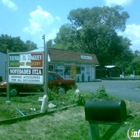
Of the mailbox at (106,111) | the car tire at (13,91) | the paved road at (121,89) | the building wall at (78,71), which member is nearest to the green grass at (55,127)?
the mailbox at (106,111)

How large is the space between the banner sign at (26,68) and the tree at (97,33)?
4974cm

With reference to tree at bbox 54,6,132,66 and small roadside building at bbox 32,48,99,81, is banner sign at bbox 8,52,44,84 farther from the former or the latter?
tree at bbox 54,6,132,66

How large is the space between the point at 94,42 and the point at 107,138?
61046 mm

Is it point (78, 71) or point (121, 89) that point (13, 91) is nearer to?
point (121, 89)

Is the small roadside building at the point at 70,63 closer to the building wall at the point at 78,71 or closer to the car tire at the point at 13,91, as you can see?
the building wall at the point at 78,71

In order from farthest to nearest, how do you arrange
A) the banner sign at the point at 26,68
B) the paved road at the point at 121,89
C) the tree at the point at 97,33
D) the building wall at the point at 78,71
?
1. the tree at the point at 97,33
2. the building wall at the point at 78,71
3. the paved road at the point at 121,89
4. the banner sign at the point at 26,68

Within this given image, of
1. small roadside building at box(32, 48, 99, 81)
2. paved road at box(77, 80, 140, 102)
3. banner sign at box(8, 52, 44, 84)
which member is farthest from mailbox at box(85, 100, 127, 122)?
small roadside building at box(32, 48, 99, 81)

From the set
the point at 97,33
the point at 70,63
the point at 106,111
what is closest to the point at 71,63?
the point at 70,63

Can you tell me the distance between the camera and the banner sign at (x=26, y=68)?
11.7 meters

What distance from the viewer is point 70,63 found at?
40.2 meters

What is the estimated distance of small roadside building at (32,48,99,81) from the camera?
1452 inches

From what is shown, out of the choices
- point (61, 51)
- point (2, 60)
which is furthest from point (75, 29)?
point (2, 60)

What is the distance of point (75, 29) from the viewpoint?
65125 millimetres

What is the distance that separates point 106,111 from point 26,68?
31.3 ft
